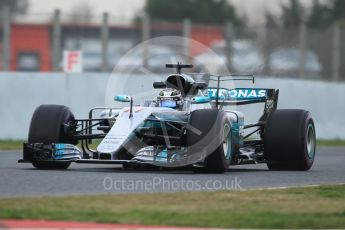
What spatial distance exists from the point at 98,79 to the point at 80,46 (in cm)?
545

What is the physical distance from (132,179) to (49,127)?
2.05 meters

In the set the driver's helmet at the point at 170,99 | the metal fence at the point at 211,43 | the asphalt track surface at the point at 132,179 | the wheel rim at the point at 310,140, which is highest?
the metal fence at the point at 211,43

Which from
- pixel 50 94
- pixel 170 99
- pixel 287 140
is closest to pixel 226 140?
pixel 170 99

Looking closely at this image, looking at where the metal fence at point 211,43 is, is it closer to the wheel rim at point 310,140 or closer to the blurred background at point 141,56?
the blurred background at point 141,56

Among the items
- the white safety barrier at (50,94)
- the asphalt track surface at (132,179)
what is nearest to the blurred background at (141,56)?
the white safety barrier at (50,94)

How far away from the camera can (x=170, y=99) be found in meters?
15.4

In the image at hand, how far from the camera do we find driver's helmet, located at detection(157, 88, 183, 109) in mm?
15344

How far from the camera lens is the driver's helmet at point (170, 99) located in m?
15.3

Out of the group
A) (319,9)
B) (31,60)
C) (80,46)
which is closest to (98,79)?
(80,46)

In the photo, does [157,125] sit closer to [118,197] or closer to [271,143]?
[271,143]

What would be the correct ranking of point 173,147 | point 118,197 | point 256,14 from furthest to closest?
point 256,14 → point 173,147 → point 118,197

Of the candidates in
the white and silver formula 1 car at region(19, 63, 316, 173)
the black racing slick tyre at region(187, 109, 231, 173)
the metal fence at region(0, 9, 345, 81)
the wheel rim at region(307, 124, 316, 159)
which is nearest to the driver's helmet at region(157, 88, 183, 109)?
the white and silver formula 1 car at region(19, 63, 316, 173)

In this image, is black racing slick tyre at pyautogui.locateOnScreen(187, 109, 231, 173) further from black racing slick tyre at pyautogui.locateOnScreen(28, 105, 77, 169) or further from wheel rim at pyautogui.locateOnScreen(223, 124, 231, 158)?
black racing slick tyre at pyautogui.locateOnScreen(28, 105, 77, 169)

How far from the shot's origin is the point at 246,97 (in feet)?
55.2
